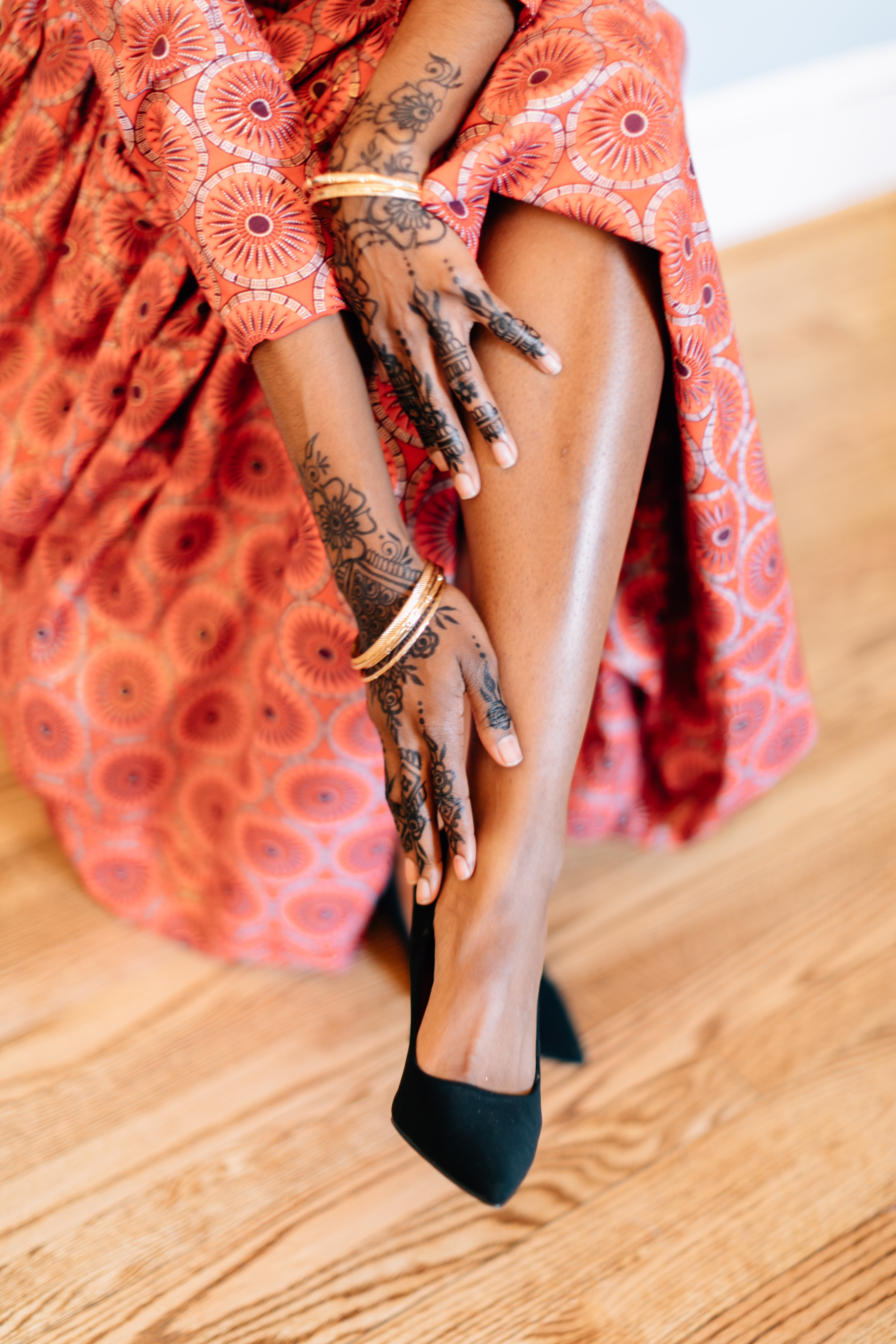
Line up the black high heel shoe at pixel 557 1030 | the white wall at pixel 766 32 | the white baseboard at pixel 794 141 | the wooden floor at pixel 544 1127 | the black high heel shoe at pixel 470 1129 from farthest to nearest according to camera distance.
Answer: the white baseboard at pixel 794 141 → the white wall at pixel 766 32 → the black high heel shoe at pixel 557 1030 → the wooden floor at pixel 544 1127 → the black high heel shoe at pixel 470 1129

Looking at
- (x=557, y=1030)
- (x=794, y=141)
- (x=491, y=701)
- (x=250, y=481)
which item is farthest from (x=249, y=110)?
(x=794, y=141)

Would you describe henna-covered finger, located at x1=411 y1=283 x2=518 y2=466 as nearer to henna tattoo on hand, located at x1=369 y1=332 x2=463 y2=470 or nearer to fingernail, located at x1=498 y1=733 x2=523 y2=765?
henna tattoo on hand, located at x1=369 y1=332 x2=463 y2=470

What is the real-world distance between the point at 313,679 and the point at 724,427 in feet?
1.20

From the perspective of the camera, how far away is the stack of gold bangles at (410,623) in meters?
0.60

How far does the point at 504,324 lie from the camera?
22.9 inches

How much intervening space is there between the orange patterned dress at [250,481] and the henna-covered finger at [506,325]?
0.15ft

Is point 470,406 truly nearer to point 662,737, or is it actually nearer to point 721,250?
point 662,737

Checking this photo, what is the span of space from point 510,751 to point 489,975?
0.14m

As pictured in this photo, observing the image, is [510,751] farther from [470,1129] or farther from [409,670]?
[470,1129]

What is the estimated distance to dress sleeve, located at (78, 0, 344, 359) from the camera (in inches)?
22.8

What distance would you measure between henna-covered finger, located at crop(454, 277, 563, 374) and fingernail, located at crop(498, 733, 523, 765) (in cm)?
23

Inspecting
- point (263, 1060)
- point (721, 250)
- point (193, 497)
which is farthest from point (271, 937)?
point (721, 250)

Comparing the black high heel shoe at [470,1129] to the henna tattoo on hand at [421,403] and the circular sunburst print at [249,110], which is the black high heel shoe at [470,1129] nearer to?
the henna tattoo on hand at [421,403]

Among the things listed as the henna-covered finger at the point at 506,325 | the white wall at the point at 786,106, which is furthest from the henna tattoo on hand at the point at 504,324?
the white wall at the point at 786,106
